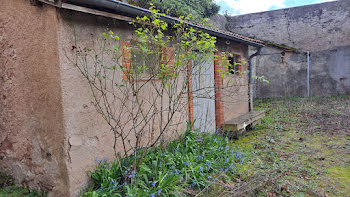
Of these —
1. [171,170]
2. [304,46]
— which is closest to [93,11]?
[171,170]

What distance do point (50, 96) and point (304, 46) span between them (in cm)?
1268

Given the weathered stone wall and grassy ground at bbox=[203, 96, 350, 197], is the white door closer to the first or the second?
grassy ground at bbox=[203, 96, 350, 197]

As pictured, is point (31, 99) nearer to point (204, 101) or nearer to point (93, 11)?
point (93, 11)

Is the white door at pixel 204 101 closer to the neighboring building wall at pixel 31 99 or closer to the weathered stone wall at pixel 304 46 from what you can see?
the neighboring building wall at pixel 31 99

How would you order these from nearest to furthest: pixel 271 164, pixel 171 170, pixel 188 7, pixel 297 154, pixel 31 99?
1. pixel 31 99
2. pixel 171 170
3. pixel 271 164
4. pixel 297 154
5. pixel 188 7

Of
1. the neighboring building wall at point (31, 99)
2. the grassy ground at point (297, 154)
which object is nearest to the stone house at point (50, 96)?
the neighboring building wall at point (31, 99)

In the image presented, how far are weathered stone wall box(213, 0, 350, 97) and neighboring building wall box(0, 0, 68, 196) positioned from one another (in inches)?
438

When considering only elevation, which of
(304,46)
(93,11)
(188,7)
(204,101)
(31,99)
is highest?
(188,7)

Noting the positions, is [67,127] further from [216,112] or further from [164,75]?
[216,112]

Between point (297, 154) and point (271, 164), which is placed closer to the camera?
point (271, 164)

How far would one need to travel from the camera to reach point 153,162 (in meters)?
3.91

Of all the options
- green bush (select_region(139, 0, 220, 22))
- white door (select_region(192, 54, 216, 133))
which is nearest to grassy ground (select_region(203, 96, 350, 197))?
white door (select_region(192, 54, 216, 133))

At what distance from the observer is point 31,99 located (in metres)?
3.64

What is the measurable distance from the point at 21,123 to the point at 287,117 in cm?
856
